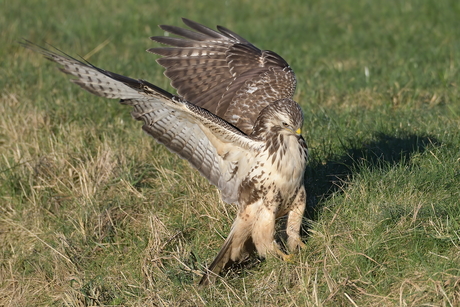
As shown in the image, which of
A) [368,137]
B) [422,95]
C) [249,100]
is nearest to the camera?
[249,100]

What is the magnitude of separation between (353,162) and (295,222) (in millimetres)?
899

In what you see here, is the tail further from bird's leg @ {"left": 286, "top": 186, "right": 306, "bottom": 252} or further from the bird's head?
the bird's head

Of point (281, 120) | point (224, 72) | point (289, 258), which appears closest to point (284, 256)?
point (289, 258)

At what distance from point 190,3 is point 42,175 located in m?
6.07

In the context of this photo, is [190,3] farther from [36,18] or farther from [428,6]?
[428,6]

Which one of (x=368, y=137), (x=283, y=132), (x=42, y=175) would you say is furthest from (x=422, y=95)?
(x=42, y=175)

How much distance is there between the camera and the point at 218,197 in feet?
16.6

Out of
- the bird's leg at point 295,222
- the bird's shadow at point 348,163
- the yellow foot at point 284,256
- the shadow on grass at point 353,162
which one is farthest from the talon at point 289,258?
the shadow on grass at point 353,162

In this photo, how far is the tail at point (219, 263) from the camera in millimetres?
4309

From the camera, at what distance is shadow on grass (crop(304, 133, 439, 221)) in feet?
16.4

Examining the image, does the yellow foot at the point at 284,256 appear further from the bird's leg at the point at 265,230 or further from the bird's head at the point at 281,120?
the bird's head at the point at 281,120

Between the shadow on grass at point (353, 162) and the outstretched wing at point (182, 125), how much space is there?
28.1 inches

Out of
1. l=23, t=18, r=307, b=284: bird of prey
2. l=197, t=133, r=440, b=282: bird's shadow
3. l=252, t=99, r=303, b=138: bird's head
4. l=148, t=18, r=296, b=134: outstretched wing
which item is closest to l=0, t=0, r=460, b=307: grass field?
l=197, t=133, r=440, b=282: bird's shadow

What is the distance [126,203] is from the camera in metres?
5.41
